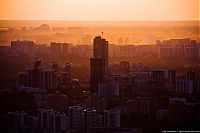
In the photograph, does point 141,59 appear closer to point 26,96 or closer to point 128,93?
point 128,93

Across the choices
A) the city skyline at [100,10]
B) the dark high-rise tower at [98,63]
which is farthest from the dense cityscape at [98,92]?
the city skyline at [100,10]

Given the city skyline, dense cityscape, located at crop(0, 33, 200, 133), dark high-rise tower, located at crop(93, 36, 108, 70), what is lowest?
dense cityscape, located at crop(0, 33, 200, 133)

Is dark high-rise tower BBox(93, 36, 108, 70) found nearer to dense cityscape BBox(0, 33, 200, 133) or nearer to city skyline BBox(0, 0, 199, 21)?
dense cityscape BBox(0, 33, 200, 133)

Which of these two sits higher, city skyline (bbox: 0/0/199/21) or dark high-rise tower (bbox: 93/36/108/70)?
city skyline (bbox: 0/0/199/21)

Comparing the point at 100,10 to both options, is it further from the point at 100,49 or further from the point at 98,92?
the point at 98,92

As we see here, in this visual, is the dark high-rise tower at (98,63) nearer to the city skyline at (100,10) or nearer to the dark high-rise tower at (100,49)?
the dark high-rise tower at (100,49)

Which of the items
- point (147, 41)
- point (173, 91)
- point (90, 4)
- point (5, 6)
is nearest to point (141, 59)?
point (147, 41)

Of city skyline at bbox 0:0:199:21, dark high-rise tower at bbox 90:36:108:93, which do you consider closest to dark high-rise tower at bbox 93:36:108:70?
dark high-rise tower at bbox 90:36:108:93
